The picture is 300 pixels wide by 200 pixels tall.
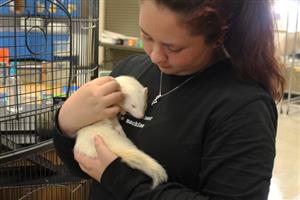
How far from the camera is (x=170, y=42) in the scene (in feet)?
2.29

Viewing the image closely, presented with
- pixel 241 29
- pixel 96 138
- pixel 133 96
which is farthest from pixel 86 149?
pixel 241 29

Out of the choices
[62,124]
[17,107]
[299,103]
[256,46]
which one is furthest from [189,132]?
[299,103]

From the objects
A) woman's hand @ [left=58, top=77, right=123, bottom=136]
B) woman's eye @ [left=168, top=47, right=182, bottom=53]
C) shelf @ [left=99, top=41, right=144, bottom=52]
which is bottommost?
shelf @ [left=99, top=41, right=144, bottom=52]

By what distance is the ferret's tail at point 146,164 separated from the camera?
716 millimetres

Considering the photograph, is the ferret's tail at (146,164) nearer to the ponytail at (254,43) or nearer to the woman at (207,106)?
the woman at (207,106)

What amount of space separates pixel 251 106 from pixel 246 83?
0.06 meters

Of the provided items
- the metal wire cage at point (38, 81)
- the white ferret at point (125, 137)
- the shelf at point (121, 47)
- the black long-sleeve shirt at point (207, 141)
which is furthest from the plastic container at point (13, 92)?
the shelf at point (121, 47)

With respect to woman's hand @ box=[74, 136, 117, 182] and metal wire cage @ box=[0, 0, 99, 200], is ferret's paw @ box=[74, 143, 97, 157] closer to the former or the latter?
woman's hand @ box=[74, 136, 117, 182]

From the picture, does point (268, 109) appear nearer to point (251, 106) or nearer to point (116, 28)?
Result: point (251, 106)

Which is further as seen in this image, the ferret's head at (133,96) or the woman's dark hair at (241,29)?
the ferret's head at (133,96)

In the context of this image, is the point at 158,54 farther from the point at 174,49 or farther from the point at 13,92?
the point at 13,92

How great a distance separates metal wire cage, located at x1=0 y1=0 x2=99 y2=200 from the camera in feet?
4.64

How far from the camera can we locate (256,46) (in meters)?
0.71

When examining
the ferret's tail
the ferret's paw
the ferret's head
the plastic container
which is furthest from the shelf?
the ferret's tail
